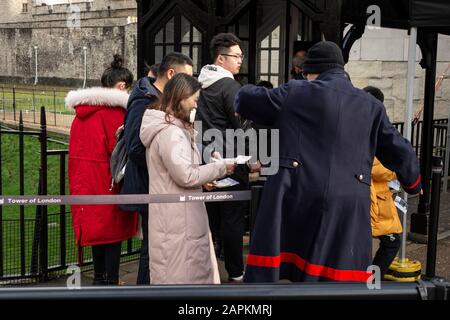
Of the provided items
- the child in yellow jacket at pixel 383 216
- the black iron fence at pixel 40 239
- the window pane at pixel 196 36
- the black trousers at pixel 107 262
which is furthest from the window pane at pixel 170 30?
the black trousers at pixel 107 262

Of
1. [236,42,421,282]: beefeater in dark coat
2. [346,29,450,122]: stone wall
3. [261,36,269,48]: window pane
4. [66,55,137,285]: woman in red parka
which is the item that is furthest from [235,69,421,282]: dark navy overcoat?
[346,29,450,122]: stone wall

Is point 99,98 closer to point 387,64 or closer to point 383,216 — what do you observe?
point 383,216

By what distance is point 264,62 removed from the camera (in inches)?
308

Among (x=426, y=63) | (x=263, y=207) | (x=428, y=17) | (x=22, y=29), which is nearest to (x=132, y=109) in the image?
(x=263, y=207)

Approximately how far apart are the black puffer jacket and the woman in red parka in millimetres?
251

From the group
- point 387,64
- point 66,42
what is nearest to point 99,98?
point 387,64

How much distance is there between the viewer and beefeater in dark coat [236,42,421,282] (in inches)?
133

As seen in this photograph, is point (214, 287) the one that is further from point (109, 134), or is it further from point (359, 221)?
point (109, 134)

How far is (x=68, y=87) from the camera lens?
57312mm

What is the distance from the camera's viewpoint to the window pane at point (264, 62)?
7.63 m

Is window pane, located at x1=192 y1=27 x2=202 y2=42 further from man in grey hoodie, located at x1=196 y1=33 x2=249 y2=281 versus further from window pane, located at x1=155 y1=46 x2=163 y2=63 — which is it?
man in grey hoodie, located at x1=196 y1=33 x2=249 y2=281

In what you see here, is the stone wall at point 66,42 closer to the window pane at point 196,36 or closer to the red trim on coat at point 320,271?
the window pane at point 196,36
